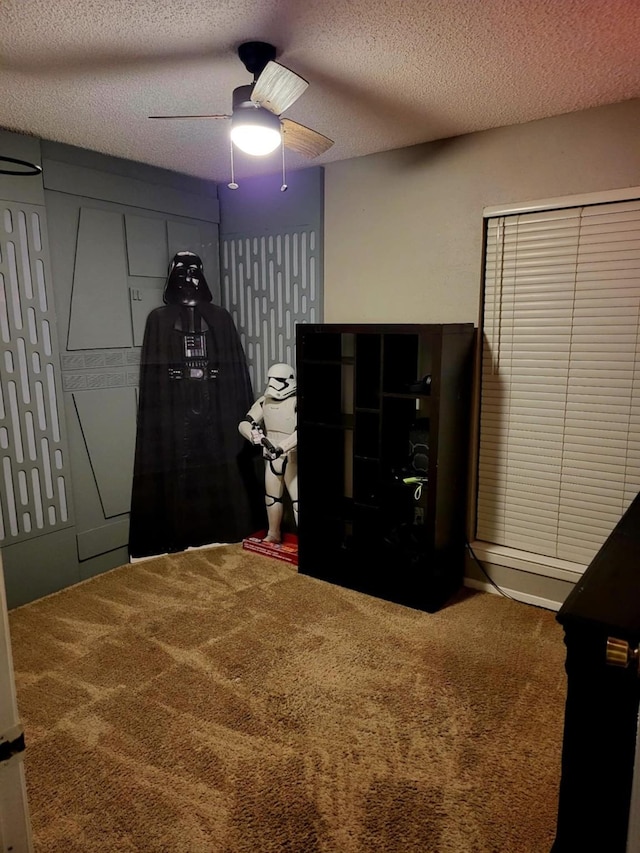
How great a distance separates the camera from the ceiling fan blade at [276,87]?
1730 millimetres

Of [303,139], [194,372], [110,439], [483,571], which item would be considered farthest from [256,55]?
[483,571]

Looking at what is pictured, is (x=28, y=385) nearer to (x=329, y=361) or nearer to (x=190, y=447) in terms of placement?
(x=190, y=447)

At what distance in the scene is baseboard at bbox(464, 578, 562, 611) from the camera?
2.78m

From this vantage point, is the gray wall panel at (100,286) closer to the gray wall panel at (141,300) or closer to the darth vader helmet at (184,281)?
the gray wall panel at (141,300)

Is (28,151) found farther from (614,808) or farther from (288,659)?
(614,808)

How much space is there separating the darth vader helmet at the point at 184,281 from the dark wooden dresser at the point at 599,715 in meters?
2.94

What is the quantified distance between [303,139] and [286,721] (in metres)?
2.24

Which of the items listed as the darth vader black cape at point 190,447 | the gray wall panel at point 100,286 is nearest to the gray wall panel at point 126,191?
the gray wall panel at point 100,286

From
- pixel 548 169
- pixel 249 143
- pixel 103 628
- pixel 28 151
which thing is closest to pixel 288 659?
pixel 103 628

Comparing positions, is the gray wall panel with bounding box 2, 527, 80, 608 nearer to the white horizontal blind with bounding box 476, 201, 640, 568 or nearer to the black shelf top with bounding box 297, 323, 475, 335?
the black shelf top with bounding box 297, 323, 475, 335

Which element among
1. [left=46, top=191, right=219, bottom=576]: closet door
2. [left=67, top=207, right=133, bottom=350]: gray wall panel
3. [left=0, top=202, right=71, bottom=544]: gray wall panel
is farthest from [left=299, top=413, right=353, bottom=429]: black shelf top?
[left=0, top=202, right=71, bottom=544]: gray wall panel

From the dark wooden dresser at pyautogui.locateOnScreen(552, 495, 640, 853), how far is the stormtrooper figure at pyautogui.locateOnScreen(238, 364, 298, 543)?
2.36 m

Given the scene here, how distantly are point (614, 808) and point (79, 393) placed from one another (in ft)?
9.65

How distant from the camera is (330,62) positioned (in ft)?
6.48
